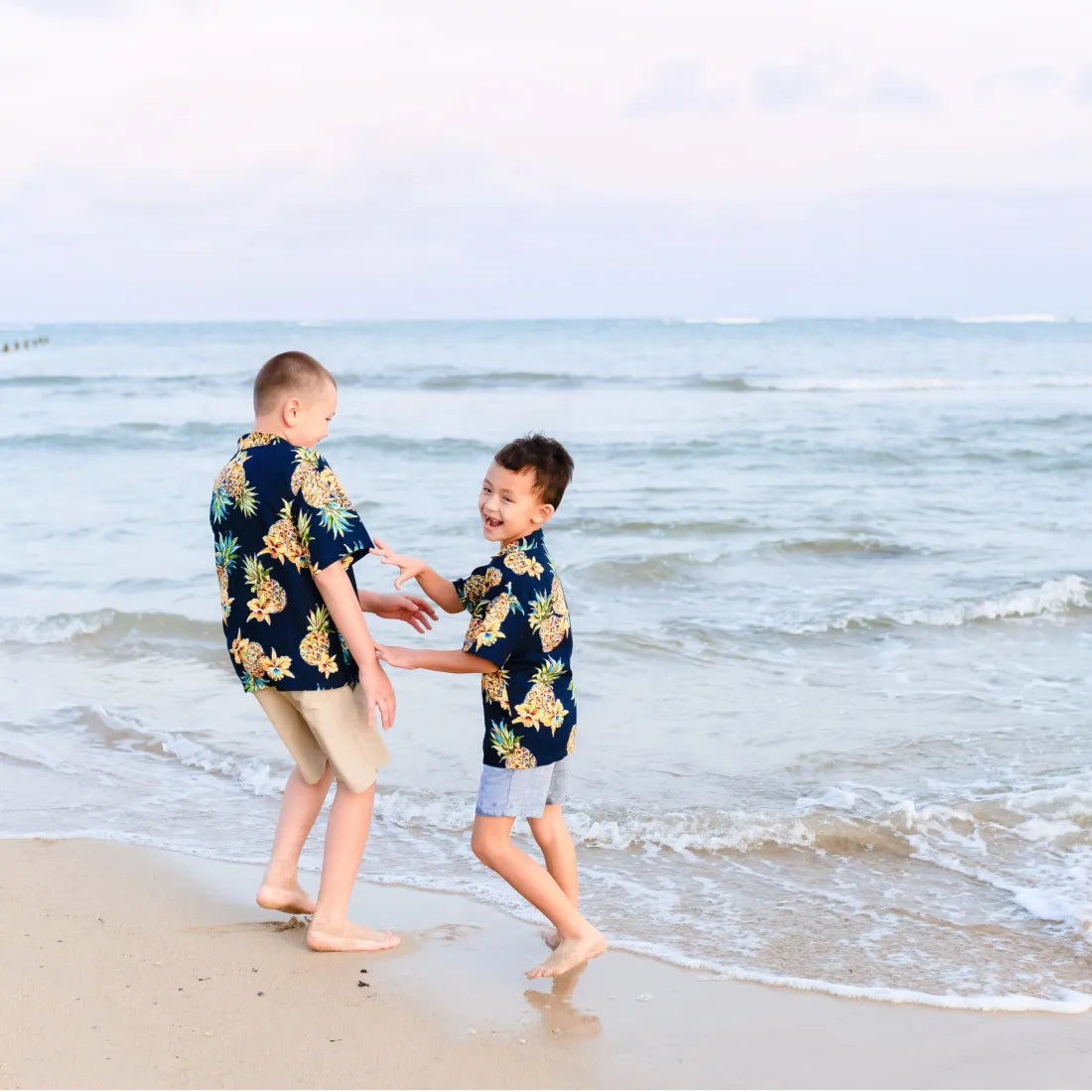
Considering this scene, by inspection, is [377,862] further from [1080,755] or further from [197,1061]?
[1080,755]

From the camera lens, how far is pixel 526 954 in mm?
3479

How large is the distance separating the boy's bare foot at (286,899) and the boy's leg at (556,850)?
693 mm

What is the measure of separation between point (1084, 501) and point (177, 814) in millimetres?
10872

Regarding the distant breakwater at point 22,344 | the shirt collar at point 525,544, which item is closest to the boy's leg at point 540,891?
the shirt collar at point 525,544

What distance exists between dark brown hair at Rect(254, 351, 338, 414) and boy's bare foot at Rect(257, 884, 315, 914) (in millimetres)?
1352

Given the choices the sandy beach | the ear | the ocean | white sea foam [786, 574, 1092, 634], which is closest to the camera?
the sandy beach

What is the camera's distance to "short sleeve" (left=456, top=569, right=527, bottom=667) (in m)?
3.13

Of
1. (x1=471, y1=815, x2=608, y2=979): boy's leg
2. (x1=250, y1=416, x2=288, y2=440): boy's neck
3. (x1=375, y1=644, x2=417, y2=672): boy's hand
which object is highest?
(x1=250, y1=416, x2=288, y2=440): boy's neck

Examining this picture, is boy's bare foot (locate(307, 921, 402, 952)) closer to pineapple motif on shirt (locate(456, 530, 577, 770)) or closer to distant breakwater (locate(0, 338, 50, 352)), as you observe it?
pineapple motif on shirt (locate(456, 530, 577, 770))

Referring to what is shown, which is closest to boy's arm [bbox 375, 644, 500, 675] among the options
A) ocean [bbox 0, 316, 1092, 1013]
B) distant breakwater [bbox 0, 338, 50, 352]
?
ocean [bbox 0, 316, 1092, 1013]

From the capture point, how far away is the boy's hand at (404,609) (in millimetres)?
3404

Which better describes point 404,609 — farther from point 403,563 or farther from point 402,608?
point 403,563

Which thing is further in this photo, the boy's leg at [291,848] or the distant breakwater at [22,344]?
the distant breakwater at [22,344]

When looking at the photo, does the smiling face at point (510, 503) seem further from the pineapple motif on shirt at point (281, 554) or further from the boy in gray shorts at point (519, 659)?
the pineapple motif on shirt at point (281, 554)
